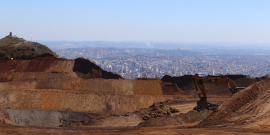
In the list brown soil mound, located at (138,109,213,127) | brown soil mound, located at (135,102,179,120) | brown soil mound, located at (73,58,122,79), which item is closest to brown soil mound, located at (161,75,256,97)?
brown soil mound, located at (73,58,122,79)

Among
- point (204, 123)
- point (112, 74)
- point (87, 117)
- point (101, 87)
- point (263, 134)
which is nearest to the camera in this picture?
point (263, 134)

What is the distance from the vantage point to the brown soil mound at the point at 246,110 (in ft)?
37.9

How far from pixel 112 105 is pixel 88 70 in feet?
40.6

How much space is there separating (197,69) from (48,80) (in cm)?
6292

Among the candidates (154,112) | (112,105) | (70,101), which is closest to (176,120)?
(154,112)

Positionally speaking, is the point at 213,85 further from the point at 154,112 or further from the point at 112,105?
the point at 154,112

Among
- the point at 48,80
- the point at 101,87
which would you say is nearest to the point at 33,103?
the point at 48,80

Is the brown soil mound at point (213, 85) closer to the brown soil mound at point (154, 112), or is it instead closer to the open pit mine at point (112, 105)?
the open pit mine at point (112, 105)

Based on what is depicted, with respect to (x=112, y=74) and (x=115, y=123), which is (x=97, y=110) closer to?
(x=115, y=123)

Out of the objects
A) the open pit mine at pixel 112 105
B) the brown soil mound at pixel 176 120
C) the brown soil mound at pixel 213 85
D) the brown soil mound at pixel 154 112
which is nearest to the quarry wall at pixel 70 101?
the open pit mine at pixel 112 105

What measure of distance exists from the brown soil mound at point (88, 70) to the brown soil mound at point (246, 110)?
67.9 feet

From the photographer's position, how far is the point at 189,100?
24.7 metres

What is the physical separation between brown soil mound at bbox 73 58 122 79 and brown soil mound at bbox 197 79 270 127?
2070 cm

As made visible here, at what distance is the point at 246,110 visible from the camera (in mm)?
12375
